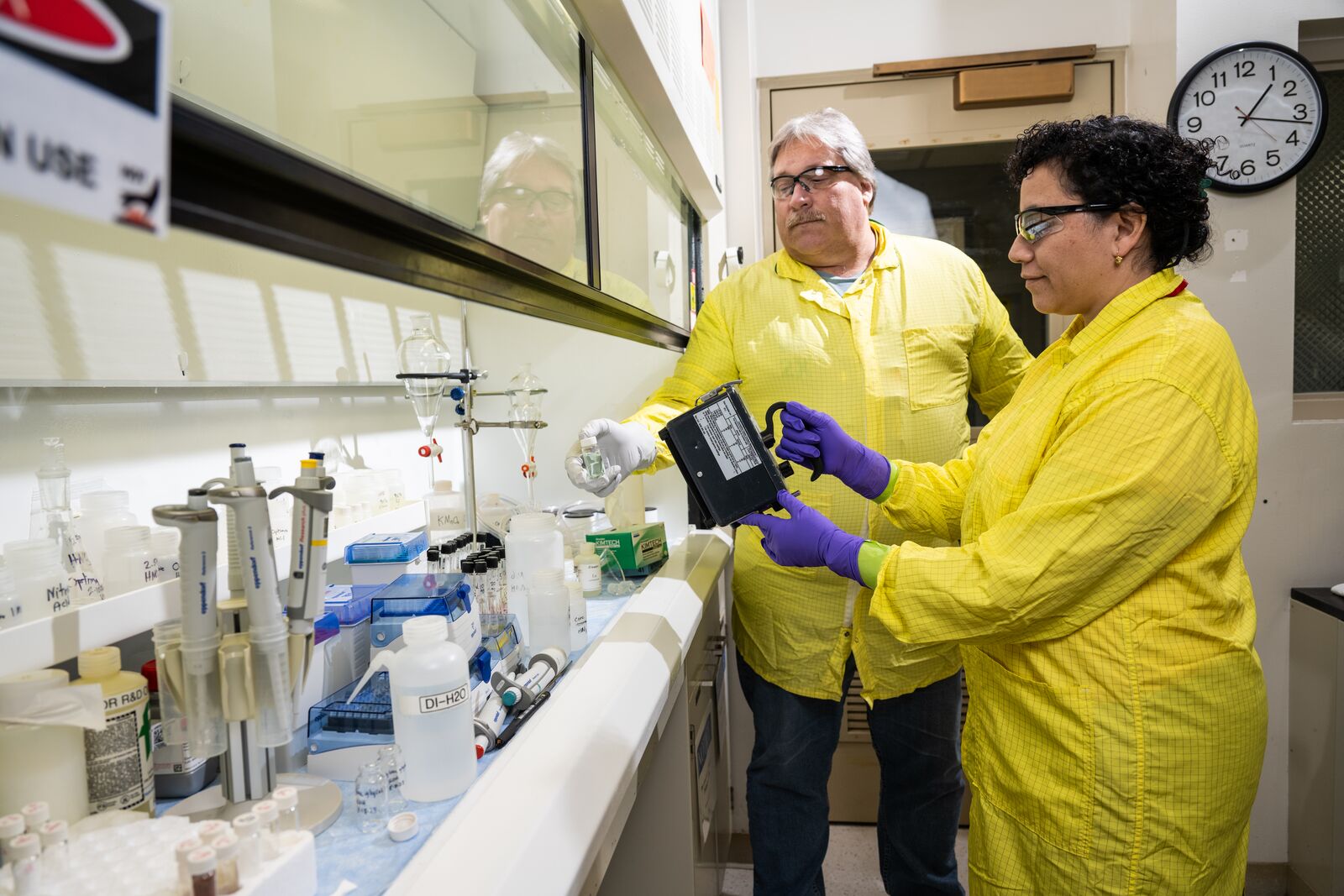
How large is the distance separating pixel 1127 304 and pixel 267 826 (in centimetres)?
134

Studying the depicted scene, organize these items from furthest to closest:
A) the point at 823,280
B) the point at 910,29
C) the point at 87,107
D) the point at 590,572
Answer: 1. the point at 910,29
2. the point at 823,280
3. the point at 590,572
4. the point at 87,107

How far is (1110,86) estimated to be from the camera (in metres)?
2.60

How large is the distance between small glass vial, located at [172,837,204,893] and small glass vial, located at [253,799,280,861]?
55mm

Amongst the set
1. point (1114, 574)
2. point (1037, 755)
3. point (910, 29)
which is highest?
point (910, 29)

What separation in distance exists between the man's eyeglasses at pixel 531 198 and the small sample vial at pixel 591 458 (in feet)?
1.56

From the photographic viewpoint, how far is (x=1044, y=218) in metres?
1.30

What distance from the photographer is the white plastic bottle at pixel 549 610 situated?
139cm

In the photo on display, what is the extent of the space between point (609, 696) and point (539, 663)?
15 centimetres

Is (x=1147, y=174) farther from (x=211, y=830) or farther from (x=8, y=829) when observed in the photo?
(x=8, y=829)

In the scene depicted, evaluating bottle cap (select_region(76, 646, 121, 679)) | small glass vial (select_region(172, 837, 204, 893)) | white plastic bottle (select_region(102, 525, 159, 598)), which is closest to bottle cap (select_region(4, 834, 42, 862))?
small glass vial (select_region(172, 837, 204, 893))

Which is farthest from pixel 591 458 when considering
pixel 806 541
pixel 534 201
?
pixel 534 201

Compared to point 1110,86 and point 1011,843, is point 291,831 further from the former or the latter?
point 1110,86

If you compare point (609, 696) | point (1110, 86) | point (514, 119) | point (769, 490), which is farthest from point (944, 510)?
point (1110, 86)

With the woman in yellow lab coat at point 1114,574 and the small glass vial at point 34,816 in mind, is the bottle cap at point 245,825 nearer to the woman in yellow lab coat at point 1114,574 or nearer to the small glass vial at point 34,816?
the small glass vial at point 34,816
